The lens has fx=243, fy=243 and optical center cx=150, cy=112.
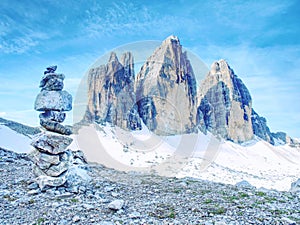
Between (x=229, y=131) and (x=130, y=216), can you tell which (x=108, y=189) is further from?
(x=229, y=131)

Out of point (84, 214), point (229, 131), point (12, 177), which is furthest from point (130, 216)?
point (229, 131)

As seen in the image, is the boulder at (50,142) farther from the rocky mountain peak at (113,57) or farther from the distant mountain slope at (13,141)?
the rocky mountain peak at (113,57)

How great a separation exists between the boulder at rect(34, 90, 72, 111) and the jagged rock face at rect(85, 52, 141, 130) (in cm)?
4110

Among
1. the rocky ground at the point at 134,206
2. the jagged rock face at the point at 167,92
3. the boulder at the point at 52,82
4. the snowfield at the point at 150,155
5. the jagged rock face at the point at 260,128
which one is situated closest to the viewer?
the rocky ground at the point at 134,206

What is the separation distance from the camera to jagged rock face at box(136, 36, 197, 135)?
61094 mm

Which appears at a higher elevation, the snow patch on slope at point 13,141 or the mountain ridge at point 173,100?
the mountain ridge at point 173,100

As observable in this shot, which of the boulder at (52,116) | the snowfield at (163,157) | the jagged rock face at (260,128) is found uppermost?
the jagged rock face at (260,128)

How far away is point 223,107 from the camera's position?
86062 millimetres

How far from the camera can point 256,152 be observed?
3162 inches

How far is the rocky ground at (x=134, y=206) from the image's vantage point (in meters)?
7.96

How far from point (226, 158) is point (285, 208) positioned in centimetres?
4939

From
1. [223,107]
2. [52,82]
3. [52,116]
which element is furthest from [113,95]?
[52,116]

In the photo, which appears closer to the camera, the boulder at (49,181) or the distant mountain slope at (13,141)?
the boulder at (49,181)

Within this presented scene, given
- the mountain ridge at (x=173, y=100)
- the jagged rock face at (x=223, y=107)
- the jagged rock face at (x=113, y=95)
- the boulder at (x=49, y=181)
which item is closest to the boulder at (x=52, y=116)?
the boulder at (x=49, y=181)
